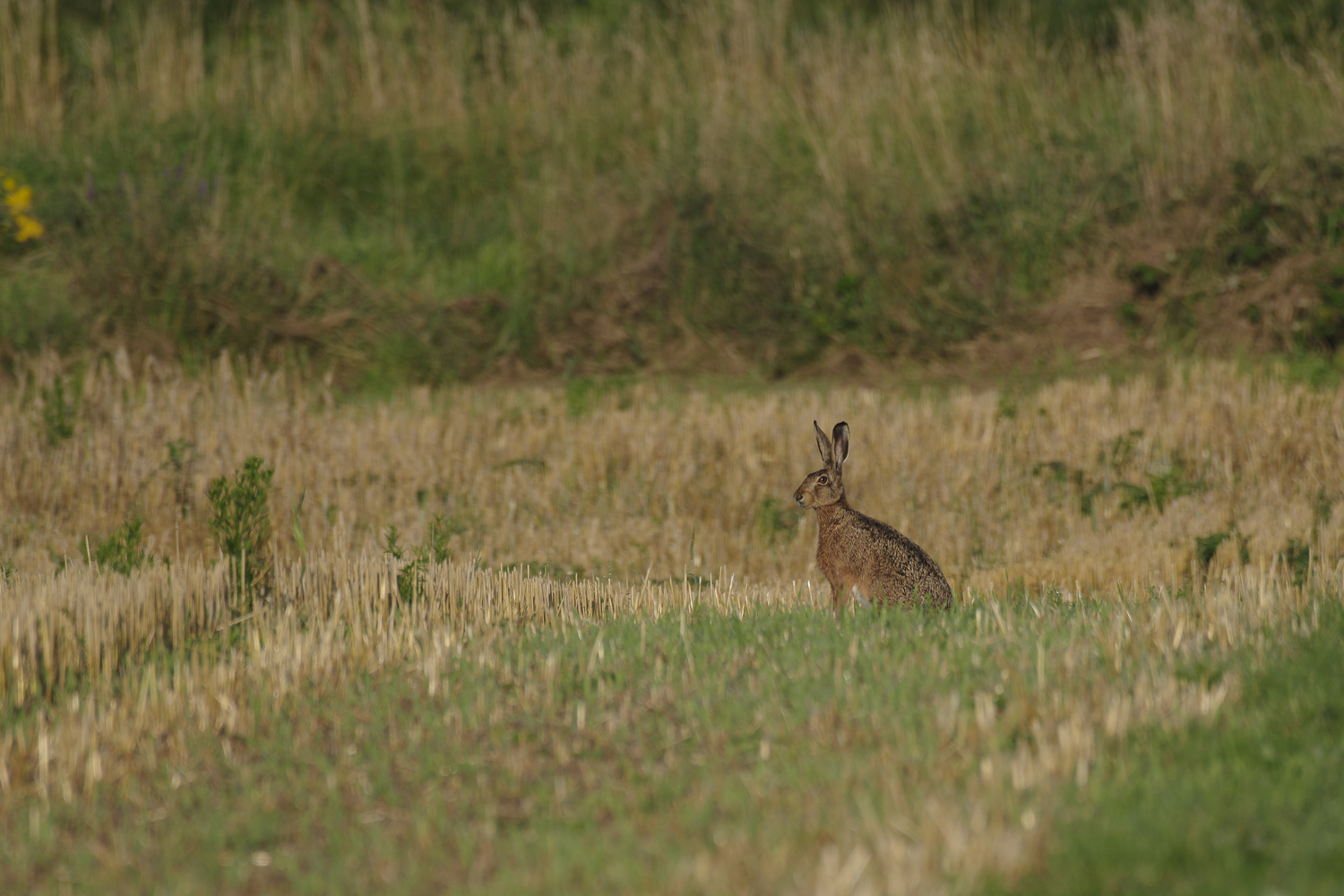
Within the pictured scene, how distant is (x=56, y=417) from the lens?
9672 millimetres

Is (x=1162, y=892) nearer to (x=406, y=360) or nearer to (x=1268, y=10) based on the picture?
(x=406, y=360)

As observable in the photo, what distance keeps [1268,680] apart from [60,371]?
9.20 metres

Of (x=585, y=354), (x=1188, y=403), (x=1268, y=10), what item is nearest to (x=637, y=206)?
(x=585, y=354)

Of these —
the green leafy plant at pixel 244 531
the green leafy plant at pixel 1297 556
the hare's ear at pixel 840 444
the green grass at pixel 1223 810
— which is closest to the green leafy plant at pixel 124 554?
the green leafy plant at pixel 244 531

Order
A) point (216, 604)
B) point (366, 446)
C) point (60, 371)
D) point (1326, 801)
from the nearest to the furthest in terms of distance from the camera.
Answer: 1. point (1326, 801)
2. point (216, 604)
3. point (366, 446)
4. point (60, 371)

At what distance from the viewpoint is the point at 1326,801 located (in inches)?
141

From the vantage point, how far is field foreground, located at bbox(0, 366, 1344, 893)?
11.8 feet

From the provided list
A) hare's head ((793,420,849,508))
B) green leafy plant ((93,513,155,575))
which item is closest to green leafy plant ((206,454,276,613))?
green leafy plant ((93,513,155,575))

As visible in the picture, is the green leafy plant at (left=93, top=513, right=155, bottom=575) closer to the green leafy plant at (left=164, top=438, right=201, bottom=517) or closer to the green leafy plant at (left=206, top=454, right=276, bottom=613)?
the green leafy plant at (left=206, top=454, right=276, bottom=613)

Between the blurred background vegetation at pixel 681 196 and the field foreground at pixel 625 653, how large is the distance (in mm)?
2710

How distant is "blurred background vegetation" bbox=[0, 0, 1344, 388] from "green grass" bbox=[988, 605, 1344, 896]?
8257 millimetres

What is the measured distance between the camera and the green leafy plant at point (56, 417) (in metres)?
9.60

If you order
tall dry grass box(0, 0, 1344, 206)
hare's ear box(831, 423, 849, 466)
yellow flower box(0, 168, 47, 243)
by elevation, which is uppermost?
Answer: tall dry grass box(0, 0, 1344, 206)

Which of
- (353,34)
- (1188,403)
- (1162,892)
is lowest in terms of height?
(1162,892)
